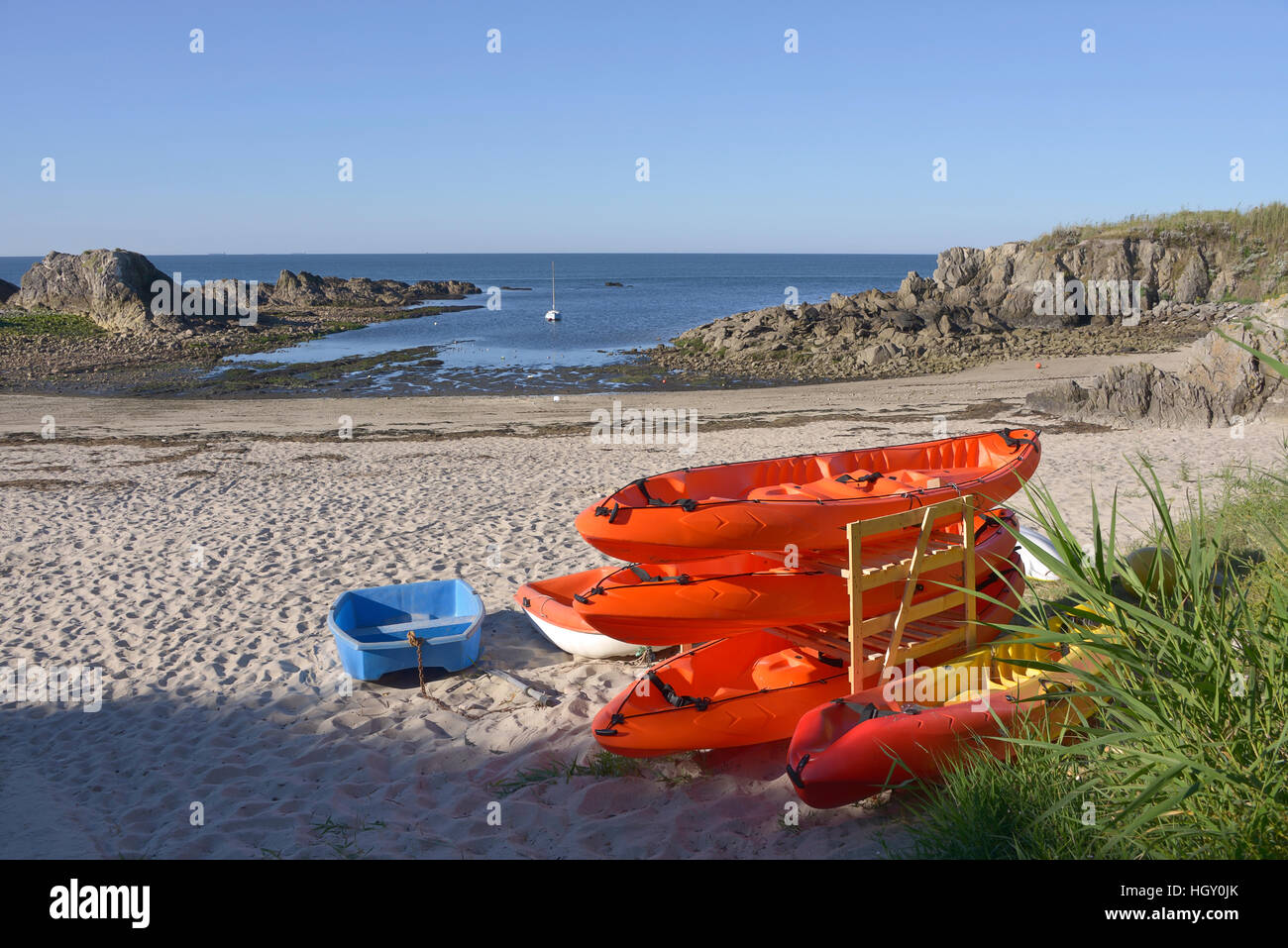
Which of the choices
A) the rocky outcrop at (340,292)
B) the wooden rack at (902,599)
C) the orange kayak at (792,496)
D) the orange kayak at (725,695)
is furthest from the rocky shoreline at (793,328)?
the orange kayak at (725,695)

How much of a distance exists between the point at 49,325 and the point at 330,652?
116 ft

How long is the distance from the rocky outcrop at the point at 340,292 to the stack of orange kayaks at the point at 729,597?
178 feet

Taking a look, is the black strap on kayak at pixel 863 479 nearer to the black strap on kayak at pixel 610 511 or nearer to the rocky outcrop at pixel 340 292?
the black strap on kayak at pixel 610 511

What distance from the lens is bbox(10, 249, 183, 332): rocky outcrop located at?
117 feet

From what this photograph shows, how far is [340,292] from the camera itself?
60.7m

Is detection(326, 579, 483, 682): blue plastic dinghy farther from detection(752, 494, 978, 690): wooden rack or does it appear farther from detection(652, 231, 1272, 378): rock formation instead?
detection(652, 231, 1272, 378): rock formation

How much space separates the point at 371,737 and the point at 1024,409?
1501 centimetres

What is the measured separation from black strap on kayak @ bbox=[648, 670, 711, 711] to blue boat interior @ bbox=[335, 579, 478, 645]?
1892 millimetres

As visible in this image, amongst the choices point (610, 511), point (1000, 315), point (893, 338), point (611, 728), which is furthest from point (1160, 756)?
point (1000, 315)

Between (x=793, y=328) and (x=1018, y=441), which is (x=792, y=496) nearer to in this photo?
(x=1018, y=441)

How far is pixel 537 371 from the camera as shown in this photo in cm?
2956

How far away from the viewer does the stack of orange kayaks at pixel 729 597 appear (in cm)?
499
